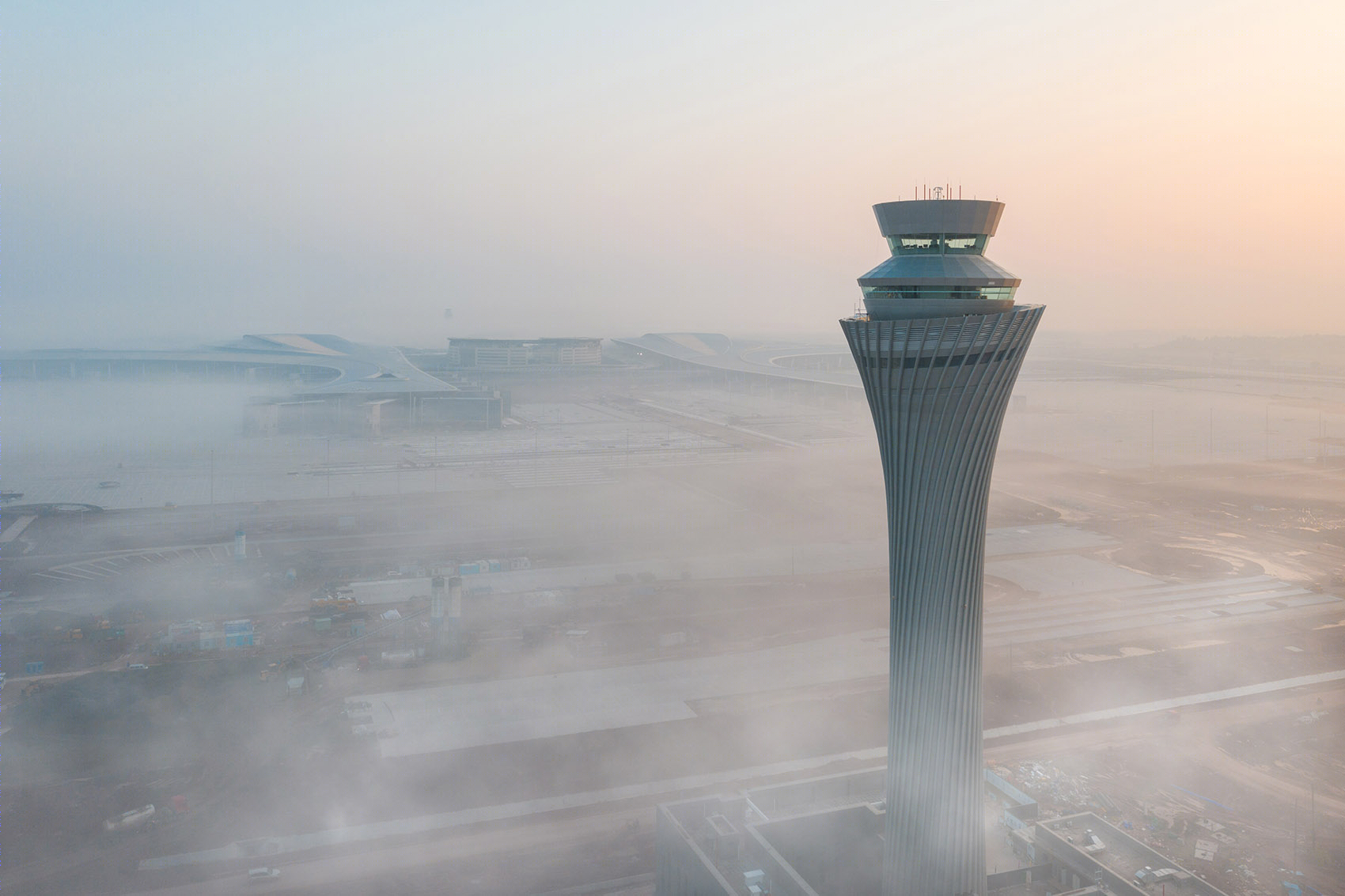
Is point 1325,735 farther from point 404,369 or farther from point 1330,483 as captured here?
point 404,369

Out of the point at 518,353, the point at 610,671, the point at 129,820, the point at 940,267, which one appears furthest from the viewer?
the point at 518,353

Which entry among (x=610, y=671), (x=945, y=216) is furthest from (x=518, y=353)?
(x=945, y=216)

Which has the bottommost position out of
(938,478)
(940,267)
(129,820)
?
(129,820)

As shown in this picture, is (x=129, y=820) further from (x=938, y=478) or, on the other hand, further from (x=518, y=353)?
(x=518, y=353)

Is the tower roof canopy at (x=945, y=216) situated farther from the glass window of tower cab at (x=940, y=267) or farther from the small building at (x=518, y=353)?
the small building at (x=518, y=353)

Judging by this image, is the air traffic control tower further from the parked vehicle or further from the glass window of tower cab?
the parked vehicle

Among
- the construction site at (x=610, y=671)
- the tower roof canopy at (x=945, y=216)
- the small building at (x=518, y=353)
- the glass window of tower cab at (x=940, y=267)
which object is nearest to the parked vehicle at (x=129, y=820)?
the construction site at (x=610, y=671)
